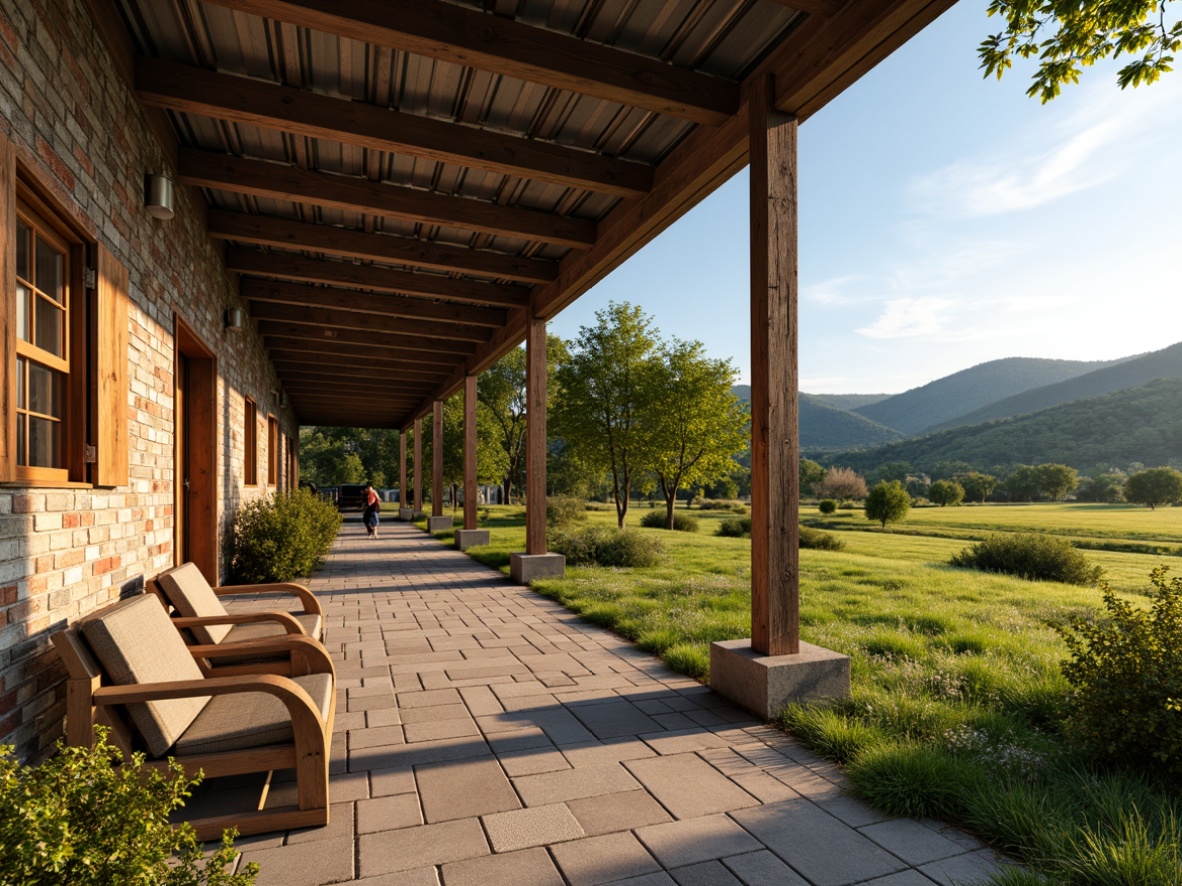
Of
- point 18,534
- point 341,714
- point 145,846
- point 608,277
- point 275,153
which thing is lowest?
point 341,714

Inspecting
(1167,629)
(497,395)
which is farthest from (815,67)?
(497,395)

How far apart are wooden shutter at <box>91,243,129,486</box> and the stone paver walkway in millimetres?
1840

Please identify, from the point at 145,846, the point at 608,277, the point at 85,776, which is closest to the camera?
the point at 145,846

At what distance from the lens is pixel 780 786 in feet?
9.68

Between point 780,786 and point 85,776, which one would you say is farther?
point 780,786

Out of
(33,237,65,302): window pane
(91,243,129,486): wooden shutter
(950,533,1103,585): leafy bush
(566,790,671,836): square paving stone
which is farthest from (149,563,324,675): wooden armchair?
(950,533,1103,585): leafy bush

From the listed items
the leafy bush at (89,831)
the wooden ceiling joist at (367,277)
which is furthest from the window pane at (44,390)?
the wooden ceiling joist at (367,277)

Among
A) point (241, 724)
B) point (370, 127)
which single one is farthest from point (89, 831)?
point (370, 127)

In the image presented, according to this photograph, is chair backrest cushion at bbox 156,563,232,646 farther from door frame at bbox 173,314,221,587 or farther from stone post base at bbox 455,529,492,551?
stone post base at bbox 455,529,492,551

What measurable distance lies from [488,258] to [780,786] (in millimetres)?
6363

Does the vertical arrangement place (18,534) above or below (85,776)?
above

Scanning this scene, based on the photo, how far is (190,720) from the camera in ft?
8.98

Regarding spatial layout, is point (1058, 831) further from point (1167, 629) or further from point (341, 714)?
point (341, 714)

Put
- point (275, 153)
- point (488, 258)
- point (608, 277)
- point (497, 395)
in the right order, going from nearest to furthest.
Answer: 1. point (275, 153)
2. point (608, 277)
3. point (488, 258)
4. point (497, 395)
